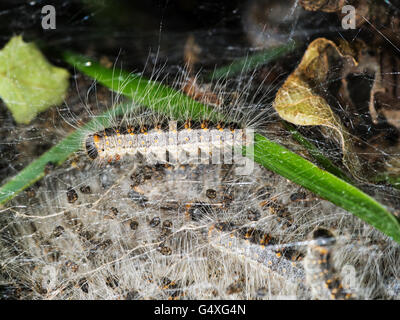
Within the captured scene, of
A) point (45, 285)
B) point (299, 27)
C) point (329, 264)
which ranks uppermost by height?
point (299, 27)

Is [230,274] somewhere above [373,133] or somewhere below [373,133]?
below

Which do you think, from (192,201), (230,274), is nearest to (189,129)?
(192,201)

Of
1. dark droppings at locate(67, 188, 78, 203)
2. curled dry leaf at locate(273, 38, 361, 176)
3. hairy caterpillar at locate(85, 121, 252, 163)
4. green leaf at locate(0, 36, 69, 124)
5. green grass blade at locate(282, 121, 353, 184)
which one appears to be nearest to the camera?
green grass blade at locate(282, 121, 353, 184)

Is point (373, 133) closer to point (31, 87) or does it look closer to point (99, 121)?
point (99, 121)

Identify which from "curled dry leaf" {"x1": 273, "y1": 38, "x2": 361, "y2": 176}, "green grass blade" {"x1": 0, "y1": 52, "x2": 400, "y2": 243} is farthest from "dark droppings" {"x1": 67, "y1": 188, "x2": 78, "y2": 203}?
"curled dry leaf" {"x1": 273, "y1": 38, "x2": 361, "y2": 176}

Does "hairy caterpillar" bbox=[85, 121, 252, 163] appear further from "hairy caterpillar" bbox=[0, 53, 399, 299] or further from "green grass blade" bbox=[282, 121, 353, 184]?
"green grass blade" bbox=[282, 121, 353, 184]

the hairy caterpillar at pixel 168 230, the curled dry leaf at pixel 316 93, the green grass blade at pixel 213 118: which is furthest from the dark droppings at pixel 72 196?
the curled dry leaf at pixel 316 93

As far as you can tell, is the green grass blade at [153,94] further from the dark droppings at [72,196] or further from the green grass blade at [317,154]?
the dark droppings at [72,196]
